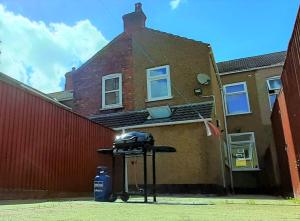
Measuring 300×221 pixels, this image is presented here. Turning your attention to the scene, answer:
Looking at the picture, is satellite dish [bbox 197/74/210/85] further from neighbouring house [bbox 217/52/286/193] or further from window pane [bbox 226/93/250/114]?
window pane [bbox 226/93/250/114]

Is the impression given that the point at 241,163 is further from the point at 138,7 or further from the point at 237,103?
the point at 138,7

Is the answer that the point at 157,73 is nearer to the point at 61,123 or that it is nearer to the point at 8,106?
the point at 61,123

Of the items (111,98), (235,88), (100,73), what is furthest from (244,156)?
(100,73)

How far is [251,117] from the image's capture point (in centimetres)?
1942

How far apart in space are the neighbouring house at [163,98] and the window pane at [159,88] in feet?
0.16

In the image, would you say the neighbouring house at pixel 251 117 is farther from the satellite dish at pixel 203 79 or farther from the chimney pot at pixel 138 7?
the chimney pot at pixel 138 7

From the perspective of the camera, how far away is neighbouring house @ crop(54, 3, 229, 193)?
13.4 metres

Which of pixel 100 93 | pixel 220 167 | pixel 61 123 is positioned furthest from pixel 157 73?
pixel 61 123

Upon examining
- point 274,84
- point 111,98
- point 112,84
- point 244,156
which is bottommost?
point 244,156

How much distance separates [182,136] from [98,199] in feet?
19.8

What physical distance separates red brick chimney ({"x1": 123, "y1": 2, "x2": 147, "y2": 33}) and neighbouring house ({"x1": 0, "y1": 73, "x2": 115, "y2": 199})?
26.8ft

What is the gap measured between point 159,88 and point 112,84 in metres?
2.63

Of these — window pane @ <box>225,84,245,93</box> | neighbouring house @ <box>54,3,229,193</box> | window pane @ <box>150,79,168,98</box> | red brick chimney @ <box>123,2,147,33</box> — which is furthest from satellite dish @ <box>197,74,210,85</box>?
window pane @ <box>225,84,245,93</box>

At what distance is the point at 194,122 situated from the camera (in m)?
13.6
